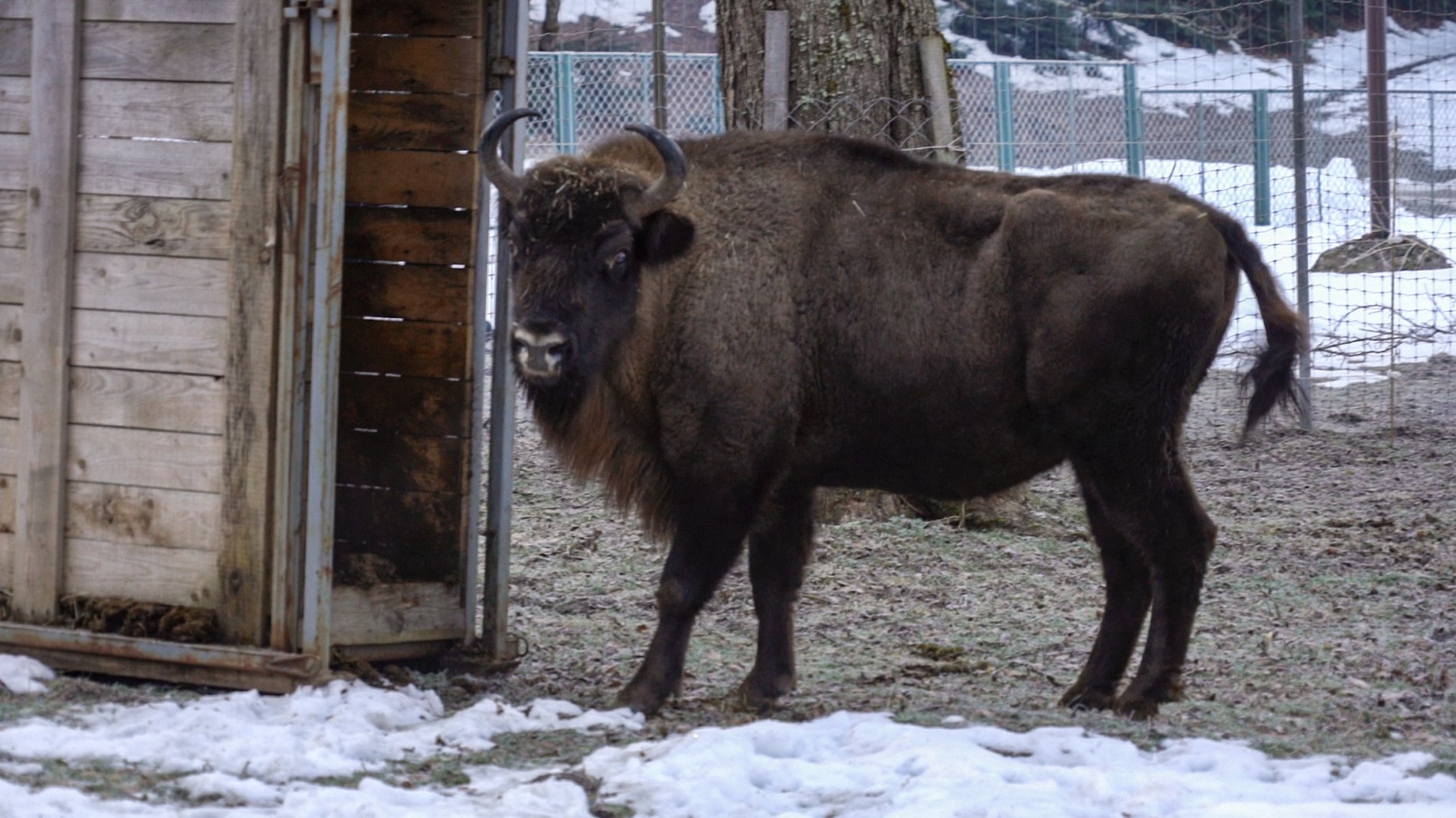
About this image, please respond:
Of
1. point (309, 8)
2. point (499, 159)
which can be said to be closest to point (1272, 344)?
point (499, 159)

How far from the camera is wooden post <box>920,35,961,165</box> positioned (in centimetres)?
780

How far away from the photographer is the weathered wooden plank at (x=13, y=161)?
5324 mm

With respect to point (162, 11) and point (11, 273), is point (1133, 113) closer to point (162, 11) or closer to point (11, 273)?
point (162, 11)

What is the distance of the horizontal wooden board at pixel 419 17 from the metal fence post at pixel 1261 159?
37.6 ft

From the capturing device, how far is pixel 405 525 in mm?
5969

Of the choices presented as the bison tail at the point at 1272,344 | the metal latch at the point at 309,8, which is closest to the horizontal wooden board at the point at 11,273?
the metal latch at the point at 309,8

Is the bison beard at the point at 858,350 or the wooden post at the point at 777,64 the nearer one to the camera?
the bison beard at the point at 858,350

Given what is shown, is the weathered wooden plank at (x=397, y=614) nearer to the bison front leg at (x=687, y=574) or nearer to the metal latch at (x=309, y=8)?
the bison front leg at (x=687, y=574)

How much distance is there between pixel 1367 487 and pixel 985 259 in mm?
5174

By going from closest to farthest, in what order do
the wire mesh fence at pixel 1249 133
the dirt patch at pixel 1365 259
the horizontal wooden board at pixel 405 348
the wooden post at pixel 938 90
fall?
1. the horizontal wooden board at pixel 405 348
2. the wooden post at pixel 938 90
3. the wire mesh fence at pixel 1249 133
4. the dirt patch at pixel 1365 259

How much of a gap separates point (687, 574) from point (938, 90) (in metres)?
3.54

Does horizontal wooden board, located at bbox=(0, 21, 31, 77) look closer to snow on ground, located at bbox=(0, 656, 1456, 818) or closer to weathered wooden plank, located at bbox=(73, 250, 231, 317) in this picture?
weathered wooden plank, located at bbox=(73, 250, 231, 317)

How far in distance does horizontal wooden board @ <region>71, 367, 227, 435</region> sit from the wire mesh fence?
7.53 m

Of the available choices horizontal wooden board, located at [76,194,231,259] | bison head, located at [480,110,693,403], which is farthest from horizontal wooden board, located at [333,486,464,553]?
horizontal wooden board, located at [76,194,231,259]
